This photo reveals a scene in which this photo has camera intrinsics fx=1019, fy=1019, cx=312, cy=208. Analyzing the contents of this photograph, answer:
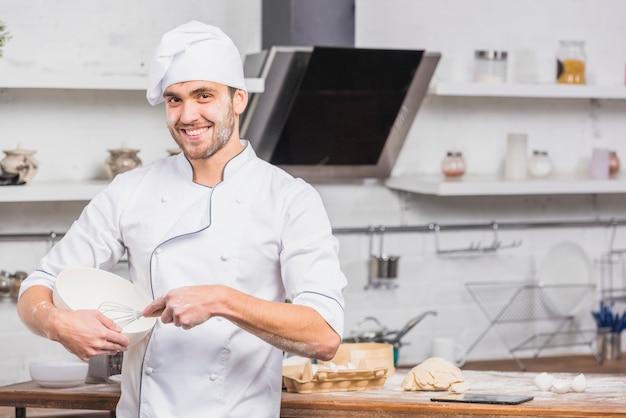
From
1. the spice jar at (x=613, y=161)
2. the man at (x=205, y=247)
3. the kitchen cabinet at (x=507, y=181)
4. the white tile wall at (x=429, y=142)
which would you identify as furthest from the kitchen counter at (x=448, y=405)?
the spice jar at (x=613, y=161)

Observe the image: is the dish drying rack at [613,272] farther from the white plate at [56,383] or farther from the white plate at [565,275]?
the white plate at [56,383]

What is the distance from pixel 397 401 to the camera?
111 inches

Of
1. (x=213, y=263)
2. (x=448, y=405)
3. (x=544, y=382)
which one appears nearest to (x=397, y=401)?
(x=448, y=405)

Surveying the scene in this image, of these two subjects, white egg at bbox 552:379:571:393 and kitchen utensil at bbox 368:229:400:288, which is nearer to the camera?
white egg at bbox 552:379:571:393

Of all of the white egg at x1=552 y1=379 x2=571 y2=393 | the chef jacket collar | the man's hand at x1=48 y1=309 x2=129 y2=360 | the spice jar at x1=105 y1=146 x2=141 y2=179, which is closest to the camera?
the man's hand at x1=48 y1=309 x2=129 y2=360

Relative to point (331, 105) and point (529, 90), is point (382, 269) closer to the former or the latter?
point (331, 105)

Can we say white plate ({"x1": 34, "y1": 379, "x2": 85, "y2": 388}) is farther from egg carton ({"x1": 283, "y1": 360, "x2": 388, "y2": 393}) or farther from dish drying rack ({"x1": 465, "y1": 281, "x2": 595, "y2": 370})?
dish drying rack ({"x1": 465, "y1": 281, "x2": 595, "y2": 370})

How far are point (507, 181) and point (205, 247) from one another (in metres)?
2.36

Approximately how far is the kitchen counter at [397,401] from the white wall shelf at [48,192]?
0.80 m

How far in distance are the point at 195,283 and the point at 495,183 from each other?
2297 millimetres

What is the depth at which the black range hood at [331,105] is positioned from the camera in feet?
12.7

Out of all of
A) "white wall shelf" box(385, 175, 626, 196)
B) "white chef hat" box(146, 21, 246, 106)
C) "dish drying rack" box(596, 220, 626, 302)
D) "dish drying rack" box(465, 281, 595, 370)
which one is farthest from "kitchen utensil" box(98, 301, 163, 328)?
"dish drying rack" box(596, 220, 626, 302)

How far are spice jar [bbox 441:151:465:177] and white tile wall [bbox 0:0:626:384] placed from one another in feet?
0.76

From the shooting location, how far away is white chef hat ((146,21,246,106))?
2.06 metres
